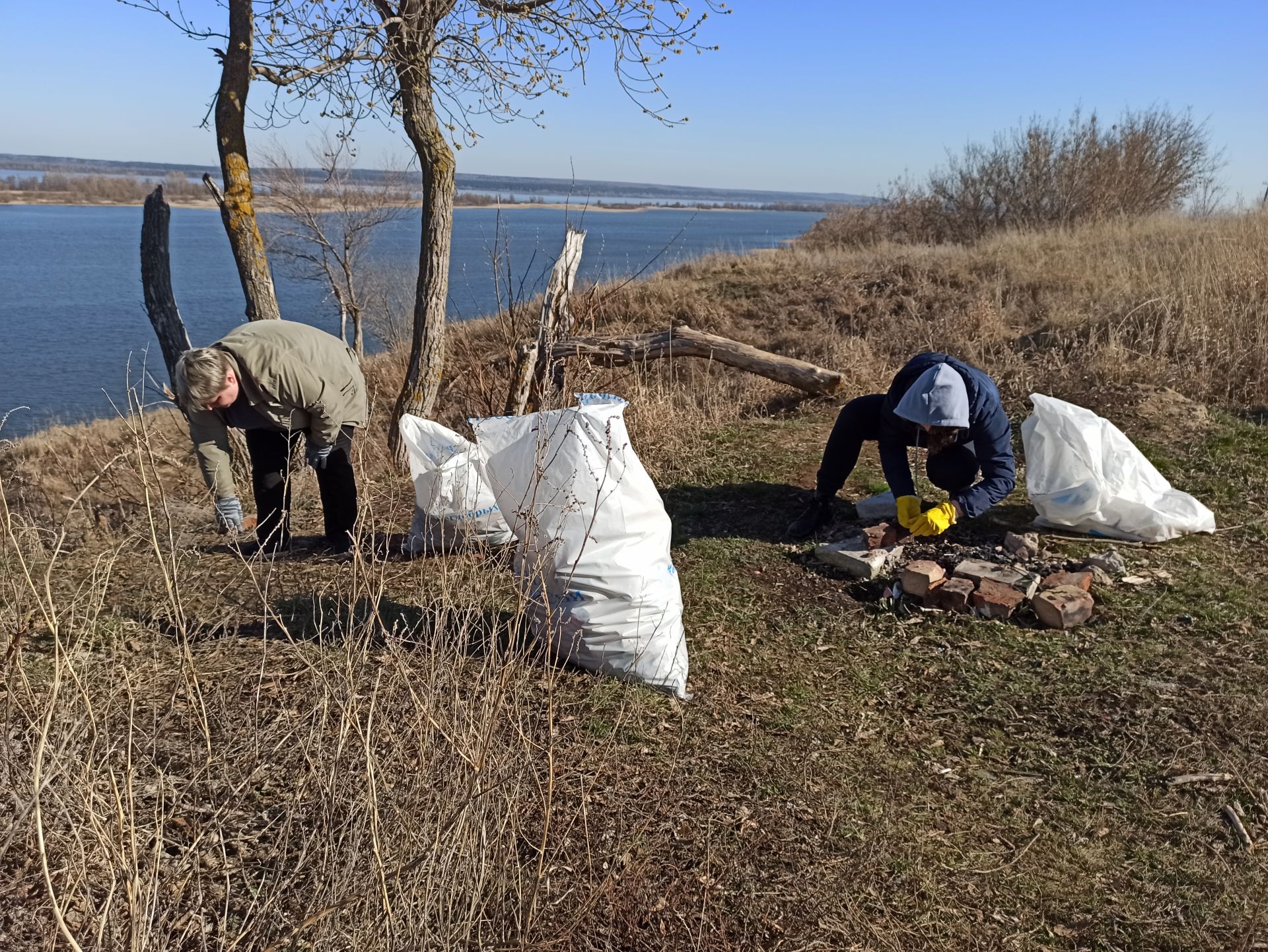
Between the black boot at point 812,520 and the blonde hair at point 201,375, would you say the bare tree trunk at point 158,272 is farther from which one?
the black boot at point 812,520

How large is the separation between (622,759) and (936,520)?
199 cm

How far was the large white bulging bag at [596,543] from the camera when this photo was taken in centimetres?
283

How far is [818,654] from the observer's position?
337 centimetres

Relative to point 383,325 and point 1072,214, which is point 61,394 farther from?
point 1072,214

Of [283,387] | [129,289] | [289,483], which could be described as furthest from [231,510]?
[129,289]

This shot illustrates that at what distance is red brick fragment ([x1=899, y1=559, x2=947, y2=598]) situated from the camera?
3.68 metres

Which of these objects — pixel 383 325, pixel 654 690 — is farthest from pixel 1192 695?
pixel 383 325

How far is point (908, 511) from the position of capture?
3977mm

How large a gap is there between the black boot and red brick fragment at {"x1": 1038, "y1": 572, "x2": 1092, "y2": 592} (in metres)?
1.13

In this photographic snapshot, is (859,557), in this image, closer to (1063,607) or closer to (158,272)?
(1063,607)

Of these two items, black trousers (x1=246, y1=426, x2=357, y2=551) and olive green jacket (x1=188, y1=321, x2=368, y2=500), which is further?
black trousers (x1=246, y1=426, x2=357, y2=551)

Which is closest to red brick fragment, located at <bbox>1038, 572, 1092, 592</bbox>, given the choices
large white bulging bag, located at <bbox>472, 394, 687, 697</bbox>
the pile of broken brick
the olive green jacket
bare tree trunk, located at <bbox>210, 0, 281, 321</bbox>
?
the pile of broken brick

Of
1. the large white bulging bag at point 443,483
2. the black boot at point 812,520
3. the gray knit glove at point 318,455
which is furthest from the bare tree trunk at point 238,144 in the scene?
the black boot at point 812,520

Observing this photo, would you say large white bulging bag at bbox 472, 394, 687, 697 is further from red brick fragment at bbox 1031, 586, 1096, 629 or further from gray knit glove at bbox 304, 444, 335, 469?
red brick fragment at bbox 1031, 586, 1096, 629
